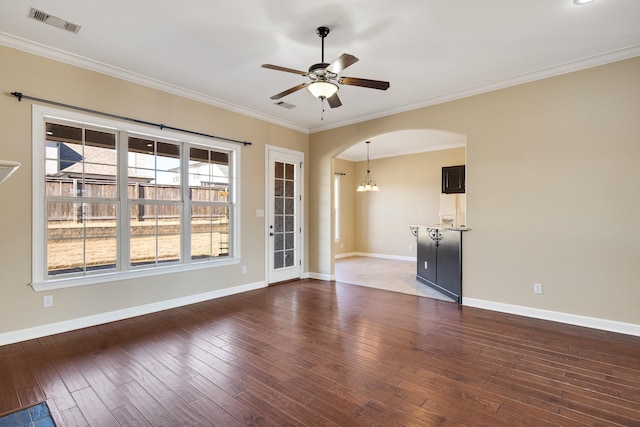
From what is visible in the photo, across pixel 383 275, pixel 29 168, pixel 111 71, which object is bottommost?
pixel 383 275

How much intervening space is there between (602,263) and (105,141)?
6.07 metres

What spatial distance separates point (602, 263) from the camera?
136 inches

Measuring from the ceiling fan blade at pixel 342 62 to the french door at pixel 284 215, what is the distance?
120 inches

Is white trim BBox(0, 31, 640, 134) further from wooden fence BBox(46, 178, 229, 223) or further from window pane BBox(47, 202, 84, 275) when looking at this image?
window pane BBox(47, 202, 84, 275)

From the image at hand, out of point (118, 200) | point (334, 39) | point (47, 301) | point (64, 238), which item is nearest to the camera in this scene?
point (334, 39)

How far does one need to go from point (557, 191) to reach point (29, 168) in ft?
19.6

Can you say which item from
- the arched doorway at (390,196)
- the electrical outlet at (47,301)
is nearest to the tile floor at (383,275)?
the arched doorway at (390,196)

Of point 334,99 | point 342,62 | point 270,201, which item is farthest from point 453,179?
point 342,62

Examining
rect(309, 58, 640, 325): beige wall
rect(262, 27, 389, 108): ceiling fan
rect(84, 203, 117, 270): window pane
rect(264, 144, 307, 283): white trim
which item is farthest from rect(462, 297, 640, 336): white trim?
rect(84, 203, 117, 270): window pane

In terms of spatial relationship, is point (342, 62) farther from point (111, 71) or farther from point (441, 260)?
point (441, 260)

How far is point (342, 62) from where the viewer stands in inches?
103

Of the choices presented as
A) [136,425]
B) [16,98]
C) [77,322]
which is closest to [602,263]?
[136,425]

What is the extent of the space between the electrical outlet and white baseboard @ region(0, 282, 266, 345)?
0.70ft

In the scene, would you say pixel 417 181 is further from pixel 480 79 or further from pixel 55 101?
pixel 55 101
